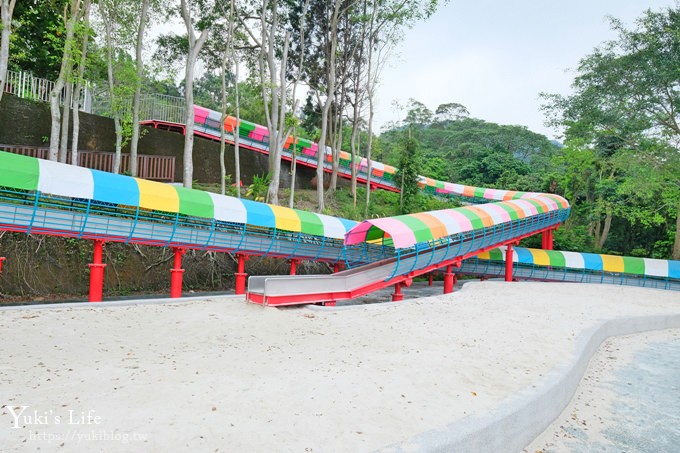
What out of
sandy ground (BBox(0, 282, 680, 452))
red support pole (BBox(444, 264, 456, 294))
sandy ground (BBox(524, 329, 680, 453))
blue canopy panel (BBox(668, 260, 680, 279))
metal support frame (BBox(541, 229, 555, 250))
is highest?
metal support frame (BBox(541, 229, 555, 250))

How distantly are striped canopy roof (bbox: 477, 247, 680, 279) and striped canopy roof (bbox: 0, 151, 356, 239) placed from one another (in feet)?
33.0

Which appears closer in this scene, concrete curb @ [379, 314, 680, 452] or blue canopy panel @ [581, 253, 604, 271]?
concrete curb @ [379, 314, 680, 452]

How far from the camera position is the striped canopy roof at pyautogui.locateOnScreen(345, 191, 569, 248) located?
48.6 feet

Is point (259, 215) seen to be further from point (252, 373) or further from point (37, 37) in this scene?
point (37, 37)

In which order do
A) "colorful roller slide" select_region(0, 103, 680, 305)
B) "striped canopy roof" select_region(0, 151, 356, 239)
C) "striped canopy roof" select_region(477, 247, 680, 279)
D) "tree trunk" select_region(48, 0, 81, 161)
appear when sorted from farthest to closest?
"striped canopy roof" select_region(477, 247, 680, 279), "tree trunk" select_region(48, 0, 81, 161), "colorful roller slide" select_region(0, 103, 680, 305), "striped canopy roof" select_region(0, 151, 356, 239)

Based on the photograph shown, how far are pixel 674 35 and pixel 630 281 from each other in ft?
35.7

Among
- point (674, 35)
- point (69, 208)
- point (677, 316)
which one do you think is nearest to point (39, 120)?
point (69, 208)

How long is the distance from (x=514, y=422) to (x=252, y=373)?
3.37 m

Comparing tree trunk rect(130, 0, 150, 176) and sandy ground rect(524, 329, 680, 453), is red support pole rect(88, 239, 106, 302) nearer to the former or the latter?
tree trunk rect(130, 0, 150, 176)

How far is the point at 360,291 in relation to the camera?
566 inches

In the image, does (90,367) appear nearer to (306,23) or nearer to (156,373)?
(156,373)

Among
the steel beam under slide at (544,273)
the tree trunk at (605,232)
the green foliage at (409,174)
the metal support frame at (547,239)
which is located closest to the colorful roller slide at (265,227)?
the steel beam under slide at (544,273)

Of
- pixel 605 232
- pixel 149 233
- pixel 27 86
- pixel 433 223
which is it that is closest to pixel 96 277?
pixel 149 233

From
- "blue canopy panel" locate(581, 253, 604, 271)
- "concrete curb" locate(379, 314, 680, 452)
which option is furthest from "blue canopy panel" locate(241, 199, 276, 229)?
"blue canopy panel" locate(581, 253, 604, 271)
